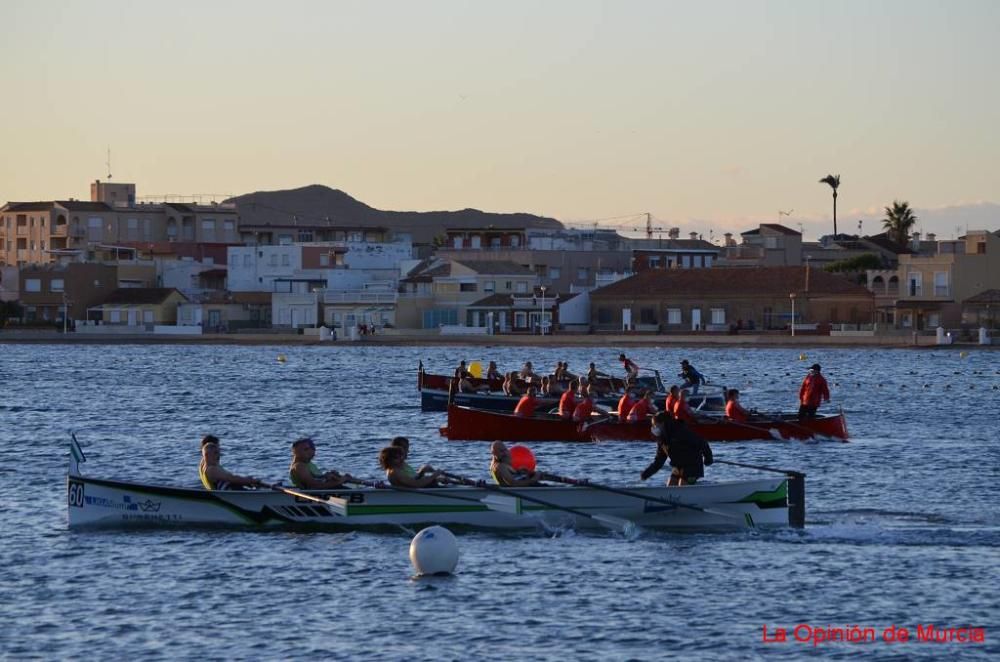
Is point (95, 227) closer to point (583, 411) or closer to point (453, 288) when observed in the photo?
point (453, 288)

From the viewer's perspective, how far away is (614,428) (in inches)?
1641

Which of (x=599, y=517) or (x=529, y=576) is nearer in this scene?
(x=529, y=576)

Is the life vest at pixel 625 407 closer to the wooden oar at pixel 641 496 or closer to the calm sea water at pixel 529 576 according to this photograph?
the calm sea water at pixel 529 576

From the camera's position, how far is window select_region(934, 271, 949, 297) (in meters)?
122

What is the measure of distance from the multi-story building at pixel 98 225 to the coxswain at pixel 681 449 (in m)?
149

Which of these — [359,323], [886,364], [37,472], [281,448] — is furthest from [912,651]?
[359,323]

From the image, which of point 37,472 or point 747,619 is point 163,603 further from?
point 37,472

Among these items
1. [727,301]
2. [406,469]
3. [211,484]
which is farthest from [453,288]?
[406,469]

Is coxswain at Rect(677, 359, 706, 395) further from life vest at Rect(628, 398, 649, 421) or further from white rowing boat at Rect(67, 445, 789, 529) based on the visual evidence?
white rowing boat at Rect(67, 445, 789, 529)

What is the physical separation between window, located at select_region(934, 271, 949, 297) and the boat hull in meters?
98.9

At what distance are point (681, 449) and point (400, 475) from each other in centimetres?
456

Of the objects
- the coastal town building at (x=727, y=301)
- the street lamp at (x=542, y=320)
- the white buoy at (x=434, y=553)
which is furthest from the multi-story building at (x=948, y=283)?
the white buoy at (x=434, y=553)

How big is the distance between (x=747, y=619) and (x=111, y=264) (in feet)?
431

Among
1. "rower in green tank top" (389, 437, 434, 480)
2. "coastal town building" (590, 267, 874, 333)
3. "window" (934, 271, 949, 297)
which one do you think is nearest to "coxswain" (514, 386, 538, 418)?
"rower in green tank top" (389, 437, 434, 480)
